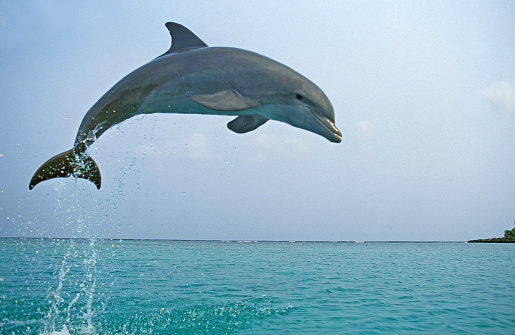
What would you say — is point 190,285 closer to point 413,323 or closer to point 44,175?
point 413,323

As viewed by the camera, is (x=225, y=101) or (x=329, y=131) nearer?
(x=225, y=101)

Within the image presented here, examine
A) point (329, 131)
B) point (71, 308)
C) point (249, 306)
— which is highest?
point (329, 131)

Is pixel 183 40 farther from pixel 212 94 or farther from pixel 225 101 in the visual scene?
pixel 225 101

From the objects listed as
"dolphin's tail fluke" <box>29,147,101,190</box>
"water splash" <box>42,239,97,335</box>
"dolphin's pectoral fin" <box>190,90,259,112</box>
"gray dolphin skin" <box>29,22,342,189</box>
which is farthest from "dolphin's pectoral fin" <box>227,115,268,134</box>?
"water splash" <box>42,239,97,335</box>

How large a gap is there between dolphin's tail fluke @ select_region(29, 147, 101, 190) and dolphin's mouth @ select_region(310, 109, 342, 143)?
3.38 m

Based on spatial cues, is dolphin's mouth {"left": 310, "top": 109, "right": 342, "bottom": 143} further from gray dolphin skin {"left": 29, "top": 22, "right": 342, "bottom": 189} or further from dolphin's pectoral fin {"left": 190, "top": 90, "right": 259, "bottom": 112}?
dolphin's pectoral fin {"left": 190, "top": 90, "right": 259, "bottom": 112}

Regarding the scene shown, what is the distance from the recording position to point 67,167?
19.2 feet

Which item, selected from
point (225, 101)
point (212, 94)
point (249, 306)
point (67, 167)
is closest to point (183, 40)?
point (212, 94)

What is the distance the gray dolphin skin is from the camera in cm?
507

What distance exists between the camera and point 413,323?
839 centimetres

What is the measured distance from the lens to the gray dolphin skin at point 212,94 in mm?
5070

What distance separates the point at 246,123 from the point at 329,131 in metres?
1.34

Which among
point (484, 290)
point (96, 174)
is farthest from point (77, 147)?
point (484, 290)

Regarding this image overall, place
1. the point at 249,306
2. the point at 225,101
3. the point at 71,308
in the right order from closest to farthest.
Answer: the point at 225,101
the point at 71,308
the point at 249,306
